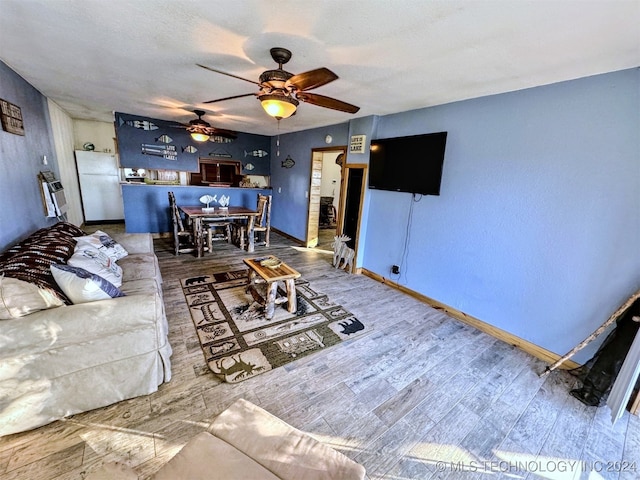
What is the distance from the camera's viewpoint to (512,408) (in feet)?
5.98

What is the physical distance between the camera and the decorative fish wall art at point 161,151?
17.1ft

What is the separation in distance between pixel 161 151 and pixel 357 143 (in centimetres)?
416

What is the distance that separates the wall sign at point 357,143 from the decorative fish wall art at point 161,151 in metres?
3.92

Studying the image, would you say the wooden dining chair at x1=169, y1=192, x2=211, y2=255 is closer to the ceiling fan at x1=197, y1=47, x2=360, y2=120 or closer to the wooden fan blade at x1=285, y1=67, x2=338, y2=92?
the ceiling fan at x1=197, y1=47, x2=360, y2=120

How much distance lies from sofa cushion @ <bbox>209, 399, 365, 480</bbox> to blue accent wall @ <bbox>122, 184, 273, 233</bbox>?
5.20 meters

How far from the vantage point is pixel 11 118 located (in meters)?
2.41

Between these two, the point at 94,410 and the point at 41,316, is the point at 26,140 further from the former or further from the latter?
the point at 94,410

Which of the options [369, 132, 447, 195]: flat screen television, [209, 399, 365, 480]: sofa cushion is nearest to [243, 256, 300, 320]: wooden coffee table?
[209, 399, 365, 480]: sofa cushion

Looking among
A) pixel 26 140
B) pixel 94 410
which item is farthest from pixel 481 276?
pixel 26 140

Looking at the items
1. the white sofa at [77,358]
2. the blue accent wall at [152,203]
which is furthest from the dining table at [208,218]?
the white sofa at [77,358]

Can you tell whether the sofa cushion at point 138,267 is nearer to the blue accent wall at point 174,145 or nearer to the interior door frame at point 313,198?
the blue accent wall at point 174,145

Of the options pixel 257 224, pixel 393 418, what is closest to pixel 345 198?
pixel 257 224

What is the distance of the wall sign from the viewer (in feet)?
12.6

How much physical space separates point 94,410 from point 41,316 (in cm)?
67
